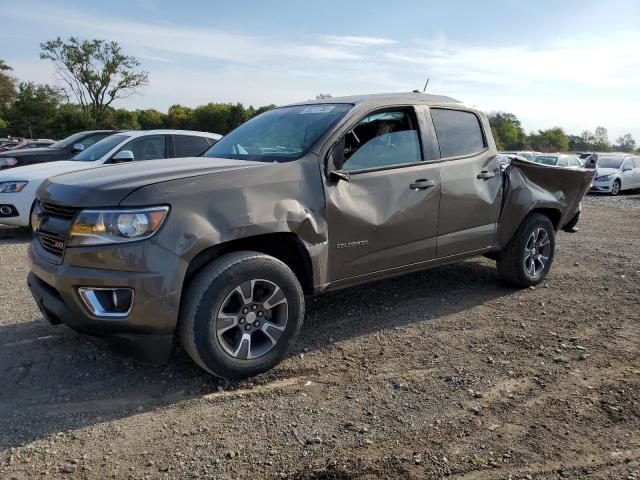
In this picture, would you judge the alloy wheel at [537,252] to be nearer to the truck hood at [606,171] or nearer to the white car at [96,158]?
the white car at [96,158]

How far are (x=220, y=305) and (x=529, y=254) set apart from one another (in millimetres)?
3490

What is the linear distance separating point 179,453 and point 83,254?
4.03 ft

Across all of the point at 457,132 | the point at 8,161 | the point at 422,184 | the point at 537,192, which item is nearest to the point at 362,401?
the point at 422,184

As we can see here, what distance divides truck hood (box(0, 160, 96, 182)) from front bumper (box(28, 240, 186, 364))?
4.94 metres

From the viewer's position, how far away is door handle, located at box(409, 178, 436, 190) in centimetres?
416

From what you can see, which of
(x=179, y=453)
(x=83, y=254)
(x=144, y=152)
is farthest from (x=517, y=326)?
(x=144, y=152)

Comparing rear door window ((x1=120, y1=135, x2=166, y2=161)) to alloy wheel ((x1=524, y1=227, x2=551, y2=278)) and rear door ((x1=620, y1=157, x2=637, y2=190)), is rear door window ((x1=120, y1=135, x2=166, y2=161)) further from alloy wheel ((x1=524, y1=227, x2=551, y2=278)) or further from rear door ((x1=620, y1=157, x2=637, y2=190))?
rear door ((x1=620, y1=157, x2=637, y2=190))

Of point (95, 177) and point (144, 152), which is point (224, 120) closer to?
point (144, 152)

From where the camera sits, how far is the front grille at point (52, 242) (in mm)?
3166

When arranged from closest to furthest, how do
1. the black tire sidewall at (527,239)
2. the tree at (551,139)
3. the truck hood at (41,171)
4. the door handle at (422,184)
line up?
1. the door handle at (422,184)
2. the black tire sidewall at (527,239)
3. the truck hood at (41,171)
4. the tree at (551,139)

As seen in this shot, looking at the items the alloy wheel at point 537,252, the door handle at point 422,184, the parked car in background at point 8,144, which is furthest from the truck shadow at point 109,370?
the parked car in background at point 8,144

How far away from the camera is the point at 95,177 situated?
11.1ft

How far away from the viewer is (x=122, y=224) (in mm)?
2984

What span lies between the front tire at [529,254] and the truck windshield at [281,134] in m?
2.30
